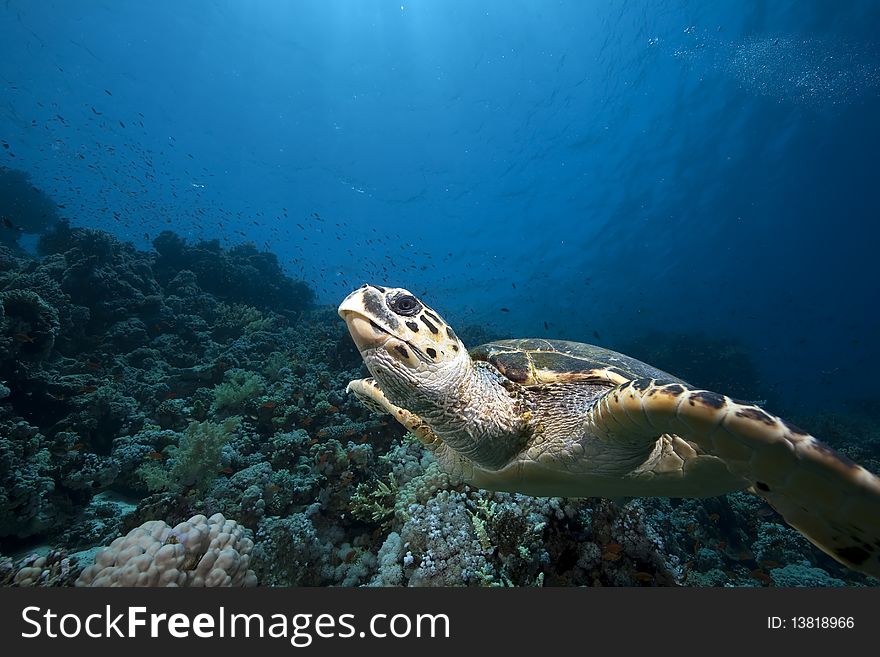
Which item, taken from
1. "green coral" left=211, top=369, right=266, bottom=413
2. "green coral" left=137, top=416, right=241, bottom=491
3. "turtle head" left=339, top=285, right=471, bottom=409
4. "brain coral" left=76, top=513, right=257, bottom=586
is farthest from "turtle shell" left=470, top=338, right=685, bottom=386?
"green coral" left=211, top=369, right=266, bottom=413

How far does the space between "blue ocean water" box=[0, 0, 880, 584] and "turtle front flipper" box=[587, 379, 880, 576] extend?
1628cm

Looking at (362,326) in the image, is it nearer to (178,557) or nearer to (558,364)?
(558,364)

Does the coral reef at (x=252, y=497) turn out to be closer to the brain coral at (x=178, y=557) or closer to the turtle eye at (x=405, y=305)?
the brain coral at (x=178, y=557)

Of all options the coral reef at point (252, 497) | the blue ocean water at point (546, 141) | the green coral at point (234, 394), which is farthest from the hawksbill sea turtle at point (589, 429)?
the blue ocean water at point (546, 141)

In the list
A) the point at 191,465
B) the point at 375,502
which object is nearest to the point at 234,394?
the point at 191,465

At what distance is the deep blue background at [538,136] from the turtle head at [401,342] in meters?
18.7

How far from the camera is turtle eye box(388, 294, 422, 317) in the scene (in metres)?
1.80

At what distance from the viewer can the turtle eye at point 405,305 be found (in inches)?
70.9

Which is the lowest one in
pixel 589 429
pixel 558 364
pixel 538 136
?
pixel 589 429

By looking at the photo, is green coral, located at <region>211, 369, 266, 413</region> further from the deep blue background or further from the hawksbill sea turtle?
the deep blue background

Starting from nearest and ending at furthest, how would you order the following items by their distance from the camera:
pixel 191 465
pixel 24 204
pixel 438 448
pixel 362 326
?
1. pixel 362 326
2. pixel 438 448
3. pixel 191 465
4. pixel 24 204

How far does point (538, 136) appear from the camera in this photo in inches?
1177

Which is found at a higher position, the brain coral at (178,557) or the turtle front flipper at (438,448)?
the turtle front flipper at (438,448)

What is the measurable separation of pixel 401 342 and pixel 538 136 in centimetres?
3347
